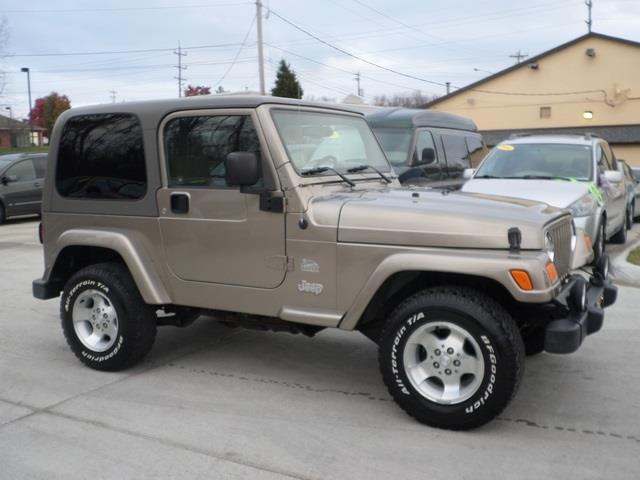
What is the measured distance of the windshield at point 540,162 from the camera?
8859 mm

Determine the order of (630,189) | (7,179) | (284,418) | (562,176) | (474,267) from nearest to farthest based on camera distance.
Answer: (474,267)
(284,418)
(562,176)
(630,189)
(7,179)

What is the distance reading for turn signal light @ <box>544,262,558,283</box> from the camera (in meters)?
3.71

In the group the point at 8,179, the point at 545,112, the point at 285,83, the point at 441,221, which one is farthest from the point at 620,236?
the point at 285,83

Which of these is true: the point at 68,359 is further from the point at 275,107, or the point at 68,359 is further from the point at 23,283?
the point at 23,283

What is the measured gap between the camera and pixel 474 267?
3.71 meters

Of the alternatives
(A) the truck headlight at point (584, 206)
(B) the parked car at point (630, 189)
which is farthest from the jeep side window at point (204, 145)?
(B) the parked car at point (630, 189)

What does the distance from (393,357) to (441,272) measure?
1.88 feet

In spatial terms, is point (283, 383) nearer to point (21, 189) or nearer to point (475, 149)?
point (475, 149)

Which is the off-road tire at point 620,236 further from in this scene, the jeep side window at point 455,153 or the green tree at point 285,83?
the green tree at point 285,83

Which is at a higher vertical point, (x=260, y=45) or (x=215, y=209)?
(x=260, y=45)

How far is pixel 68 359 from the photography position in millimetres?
5434

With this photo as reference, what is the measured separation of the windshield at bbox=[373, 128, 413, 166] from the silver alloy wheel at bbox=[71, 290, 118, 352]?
6398mm

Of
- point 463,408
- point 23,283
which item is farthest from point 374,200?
point 23,283

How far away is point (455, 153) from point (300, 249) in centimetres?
870
